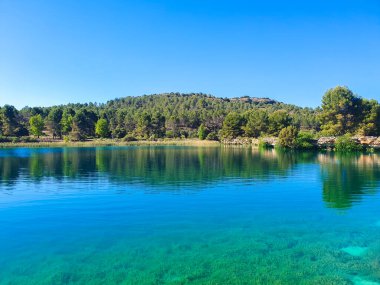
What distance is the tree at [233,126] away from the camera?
4668 inches

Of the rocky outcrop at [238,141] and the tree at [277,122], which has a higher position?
the tree at [277,122]

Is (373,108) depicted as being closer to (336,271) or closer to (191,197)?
(191,197)

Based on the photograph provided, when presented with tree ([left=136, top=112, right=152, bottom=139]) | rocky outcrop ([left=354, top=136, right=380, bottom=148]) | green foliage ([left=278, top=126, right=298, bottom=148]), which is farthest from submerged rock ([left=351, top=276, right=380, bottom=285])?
tree ([left=136, top=112, right=152, bottom=139])

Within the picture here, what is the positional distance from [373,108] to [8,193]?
92862 millimetres

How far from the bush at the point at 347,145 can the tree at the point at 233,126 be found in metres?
45.7

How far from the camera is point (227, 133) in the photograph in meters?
120

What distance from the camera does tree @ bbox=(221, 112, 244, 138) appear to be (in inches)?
4668

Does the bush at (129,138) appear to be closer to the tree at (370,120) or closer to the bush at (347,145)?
the bush at (347,145)

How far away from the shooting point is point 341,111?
91.5 metres

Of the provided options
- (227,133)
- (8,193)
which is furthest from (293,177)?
(227,133)

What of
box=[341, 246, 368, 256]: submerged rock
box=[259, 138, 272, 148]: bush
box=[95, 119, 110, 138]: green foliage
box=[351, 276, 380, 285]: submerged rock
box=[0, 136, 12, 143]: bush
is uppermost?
box=[95, 119, 110, 138]: green foliage

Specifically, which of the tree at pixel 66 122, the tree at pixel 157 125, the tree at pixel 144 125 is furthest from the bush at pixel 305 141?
the tree at pixel 66 122

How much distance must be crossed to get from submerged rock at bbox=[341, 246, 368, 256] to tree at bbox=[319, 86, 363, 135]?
8362cm

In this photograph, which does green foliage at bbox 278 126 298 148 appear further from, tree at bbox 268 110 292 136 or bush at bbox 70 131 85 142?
bush at bbox 70 131 85 142
